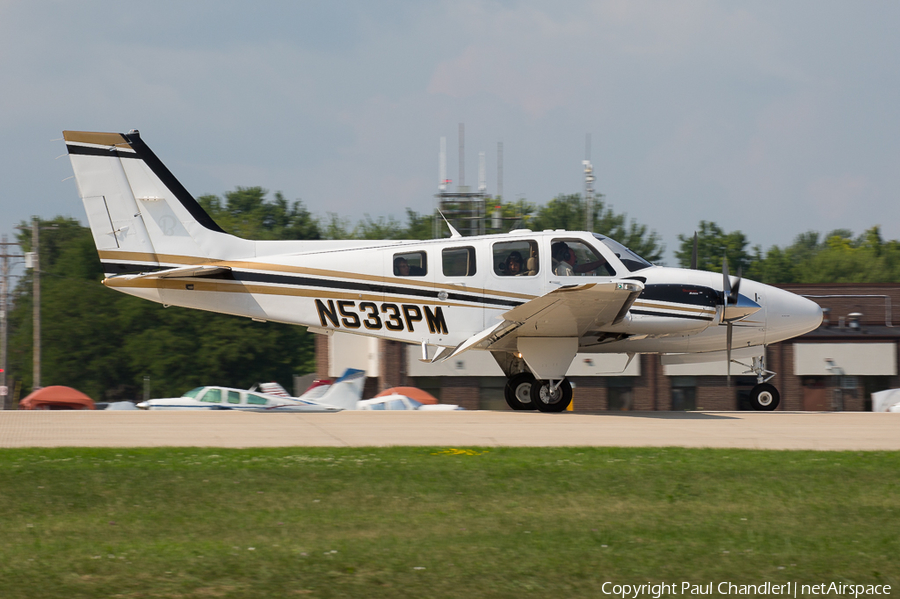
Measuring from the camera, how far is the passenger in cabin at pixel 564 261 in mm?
14570

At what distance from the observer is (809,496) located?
24.0ft

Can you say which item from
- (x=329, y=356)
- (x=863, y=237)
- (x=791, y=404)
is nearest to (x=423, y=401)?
(x=329, y=356)

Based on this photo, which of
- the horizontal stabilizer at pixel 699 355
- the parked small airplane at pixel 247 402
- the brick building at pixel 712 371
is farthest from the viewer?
the brick building at pixel 712 371

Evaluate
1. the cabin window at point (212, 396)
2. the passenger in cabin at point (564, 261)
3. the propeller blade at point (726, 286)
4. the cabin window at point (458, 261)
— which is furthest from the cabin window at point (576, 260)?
the cabin window at point (212, 396)

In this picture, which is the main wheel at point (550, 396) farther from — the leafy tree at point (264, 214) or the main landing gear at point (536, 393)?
the leafy tree at point (264, 214)

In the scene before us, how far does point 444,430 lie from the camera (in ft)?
38.7

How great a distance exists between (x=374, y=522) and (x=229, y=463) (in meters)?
2.68

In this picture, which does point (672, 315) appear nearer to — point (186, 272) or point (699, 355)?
point (699, 355)

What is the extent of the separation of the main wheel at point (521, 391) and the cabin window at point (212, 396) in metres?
9.97

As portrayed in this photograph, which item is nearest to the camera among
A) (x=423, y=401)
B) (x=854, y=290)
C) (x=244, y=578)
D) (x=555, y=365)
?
(x=244, y=578)

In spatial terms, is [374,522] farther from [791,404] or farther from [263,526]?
[791,404]

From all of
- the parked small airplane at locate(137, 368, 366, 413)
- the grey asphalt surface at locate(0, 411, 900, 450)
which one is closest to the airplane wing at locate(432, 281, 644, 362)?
the grey asphalt surface at locate(0, 411, 900, 450)

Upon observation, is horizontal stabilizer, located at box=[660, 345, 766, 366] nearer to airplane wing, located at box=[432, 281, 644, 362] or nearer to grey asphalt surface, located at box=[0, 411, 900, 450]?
grey asphalt surface, located at box=[0, 411, 900, 450]

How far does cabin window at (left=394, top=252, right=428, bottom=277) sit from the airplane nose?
627 cm
